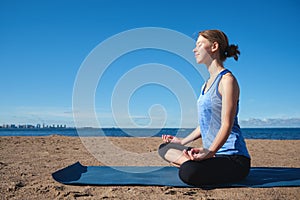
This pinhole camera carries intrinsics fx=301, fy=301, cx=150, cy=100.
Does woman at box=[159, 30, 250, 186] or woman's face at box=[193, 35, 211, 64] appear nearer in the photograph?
woman at box=[159, 30, 250, 186]

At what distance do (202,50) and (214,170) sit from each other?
103 cm

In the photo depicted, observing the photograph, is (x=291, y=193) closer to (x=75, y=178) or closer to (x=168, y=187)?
(x=168, y=187)

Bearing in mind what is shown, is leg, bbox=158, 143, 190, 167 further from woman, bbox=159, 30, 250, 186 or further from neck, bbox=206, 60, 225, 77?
neck, bbox=206, 60, 225, 77

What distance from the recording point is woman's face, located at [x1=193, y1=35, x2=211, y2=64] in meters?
2.63

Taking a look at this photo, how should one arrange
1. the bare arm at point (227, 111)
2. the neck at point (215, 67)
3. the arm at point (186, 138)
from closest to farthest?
1. the bare arm at point (227, 111)
2. the neck at point (215, 67)
3. the arm at point (186, 138)

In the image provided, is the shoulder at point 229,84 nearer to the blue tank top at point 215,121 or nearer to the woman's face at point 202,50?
the blue tank top at point 215,121

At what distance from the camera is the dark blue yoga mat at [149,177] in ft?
9.01

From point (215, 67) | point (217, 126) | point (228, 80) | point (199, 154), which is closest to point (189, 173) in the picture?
point (199, 154)

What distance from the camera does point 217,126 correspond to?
103 inches

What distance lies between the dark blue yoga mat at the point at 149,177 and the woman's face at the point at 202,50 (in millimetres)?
1117

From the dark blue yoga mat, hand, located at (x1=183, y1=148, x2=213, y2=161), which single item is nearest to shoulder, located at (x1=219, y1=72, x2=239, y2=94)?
hand, located at (x1=183, y1=148, x2=213, y2=161)

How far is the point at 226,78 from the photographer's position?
2.47 meters

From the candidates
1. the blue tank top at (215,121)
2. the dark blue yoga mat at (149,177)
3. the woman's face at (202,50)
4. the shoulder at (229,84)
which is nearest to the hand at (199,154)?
the blue tank top at (215,121)

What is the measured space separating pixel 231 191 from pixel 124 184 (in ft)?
3.11
